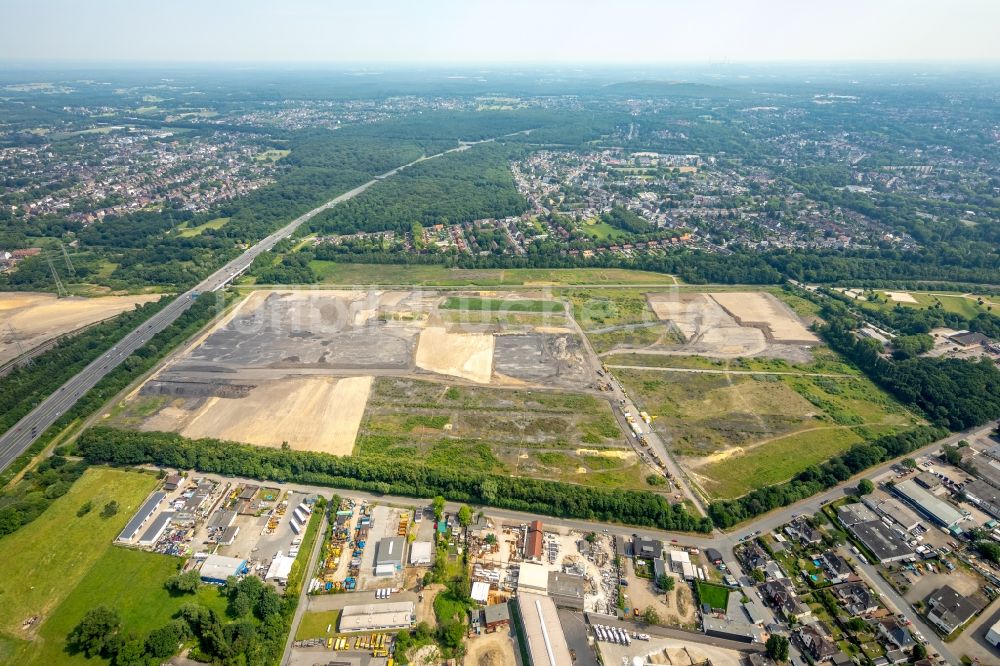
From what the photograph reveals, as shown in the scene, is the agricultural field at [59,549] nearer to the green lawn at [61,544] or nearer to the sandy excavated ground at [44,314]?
the green lawn at [61,544]

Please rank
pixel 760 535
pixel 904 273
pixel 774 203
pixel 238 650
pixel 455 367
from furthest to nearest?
pixel 774 203
pixel 904 273
pixel 455 367
pixel 760 535
pixel 238 650

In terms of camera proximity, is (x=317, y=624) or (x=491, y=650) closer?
(x=491, y=650)

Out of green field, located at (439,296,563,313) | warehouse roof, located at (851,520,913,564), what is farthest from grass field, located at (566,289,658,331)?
warehouse roof, located at (851,520,913,564)

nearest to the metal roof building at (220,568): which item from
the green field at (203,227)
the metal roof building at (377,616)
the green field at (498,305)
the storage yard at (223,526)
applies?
the storage yard at (223,526)

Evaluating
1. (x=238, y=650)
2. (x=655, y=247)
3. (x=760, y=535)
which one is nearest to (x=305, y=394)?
(x=238, y=650)

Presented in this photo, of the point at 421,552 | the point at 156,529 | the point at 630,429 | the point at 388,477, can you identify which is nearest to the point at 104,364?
the point at 156,529

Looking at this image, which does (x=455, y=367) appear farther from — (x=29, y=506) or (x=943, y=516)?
(x=943, y=516)

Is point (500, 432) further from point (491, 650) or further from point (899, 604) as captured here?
point (899, 604)

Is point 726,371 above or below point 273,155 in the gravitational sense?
below
